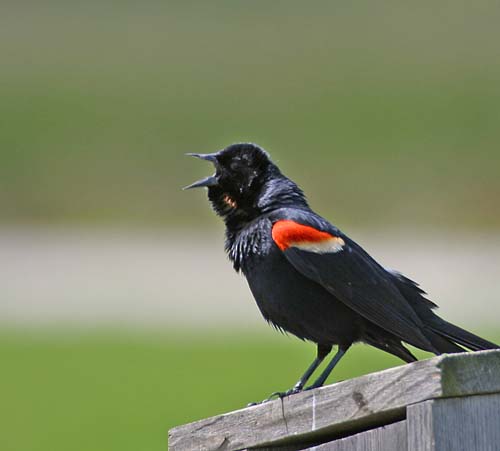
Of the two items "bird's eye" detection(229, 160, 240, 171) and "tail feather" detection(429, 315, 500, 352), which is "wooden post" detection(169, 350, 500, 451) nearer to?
"tail feather" detection(429, 315, 500, 352)

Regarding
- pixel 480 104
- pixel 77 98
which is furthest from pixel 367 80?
pixel 77 98

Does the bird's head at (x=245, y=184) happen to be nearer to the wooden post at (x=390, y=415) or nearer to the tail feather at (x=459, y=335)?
the tail feather at (x=459, y=335)

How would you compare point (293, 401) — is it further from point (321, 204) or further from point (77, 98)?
point (77, 98)

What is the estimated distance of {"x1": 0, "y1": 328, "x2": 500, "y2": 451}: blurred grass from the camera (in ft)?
34.3

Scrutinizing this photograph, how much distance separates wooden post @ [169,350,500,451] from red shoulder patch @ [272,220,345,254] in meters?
0.86

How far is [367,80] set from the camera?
23328mm

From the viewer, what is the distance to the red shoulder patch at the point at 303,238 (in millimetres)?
3896

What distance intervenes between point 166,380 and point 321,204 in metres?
5.13

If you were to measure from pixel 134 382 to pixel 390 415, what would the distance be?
950 cm

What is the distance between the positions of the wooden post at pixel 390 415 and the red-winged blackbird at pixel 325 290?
692 mm

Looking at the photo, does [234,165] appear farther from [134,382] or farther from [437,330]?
[134,382]

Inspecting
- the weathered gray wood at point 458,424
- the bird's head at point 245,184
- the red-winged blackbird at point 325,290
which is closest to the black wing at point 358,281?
the red-winged blackbird at point 325,290

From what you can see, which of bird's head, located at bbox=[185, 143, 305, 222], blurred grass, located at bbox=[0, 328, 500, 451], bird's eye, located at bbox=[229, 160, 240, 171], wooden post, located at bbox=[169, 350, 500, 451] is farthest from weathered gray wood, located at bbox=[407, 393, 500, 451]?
blurred grass, located at bbox=[0, 328, 500, 451]

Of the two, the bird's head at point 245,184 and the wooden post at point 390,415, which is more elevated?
the bird's head at point 245,184
